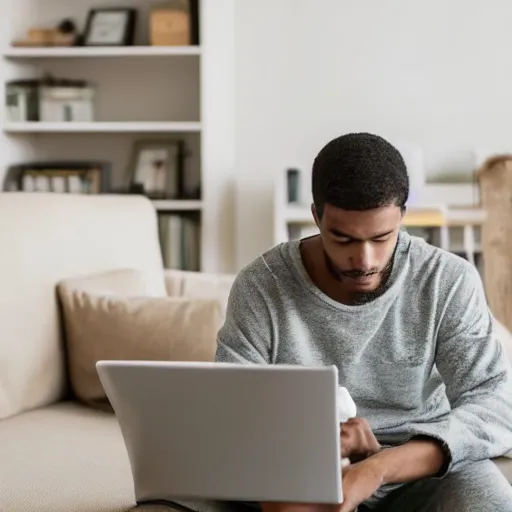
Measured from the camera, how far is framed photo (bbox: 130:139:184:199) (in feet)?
14.3

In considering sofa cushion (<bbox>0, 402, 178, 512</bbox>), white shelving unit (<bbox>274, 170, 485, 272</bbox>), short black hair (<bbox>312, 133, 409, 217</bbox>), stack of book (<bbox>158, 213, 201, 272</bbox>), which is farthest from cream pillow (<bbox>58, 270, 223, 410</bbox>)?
stack of book (<bbox>158, 213, 201, 272</bbox>)

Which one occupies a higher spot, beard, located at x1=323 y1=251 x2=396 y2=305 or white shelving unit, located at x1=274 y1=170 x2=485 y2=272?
beard, located at x1=323 y1=251 x2=396 y2=305

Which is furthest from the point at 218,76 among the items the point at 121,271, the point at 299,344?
the point at 299,344

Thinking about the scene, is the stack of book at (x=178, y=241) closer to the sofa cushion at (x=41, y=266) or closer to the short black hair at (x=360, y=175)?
the sofa cushion at (x=41, y=266)

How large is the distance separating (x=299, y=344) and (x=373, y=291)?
14 cm

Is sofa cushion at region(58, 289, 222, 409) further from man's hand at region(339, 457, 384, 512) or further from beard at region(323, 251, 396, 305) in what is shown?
man's hand at region(339, 457, 384, 512)

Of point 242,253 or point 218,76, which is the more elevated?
point 218,76

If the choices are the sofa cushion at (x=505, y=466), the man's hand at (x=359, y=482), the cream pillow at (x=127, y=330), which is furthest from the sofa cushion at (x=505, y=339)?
the man's hand at (x=359, y=482)

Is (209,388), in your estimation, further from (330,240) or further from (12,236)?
(12,236)

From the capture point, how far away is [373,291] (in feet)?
5.20

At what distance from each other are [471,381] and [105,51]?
3009 mm

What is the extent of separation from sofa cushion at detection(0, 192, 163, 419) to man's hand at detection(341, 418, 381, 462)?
3.58 feet

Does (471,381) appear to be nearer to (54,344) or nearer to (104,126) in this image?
(54,344)

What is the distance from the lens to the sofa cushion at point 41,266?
232cm
